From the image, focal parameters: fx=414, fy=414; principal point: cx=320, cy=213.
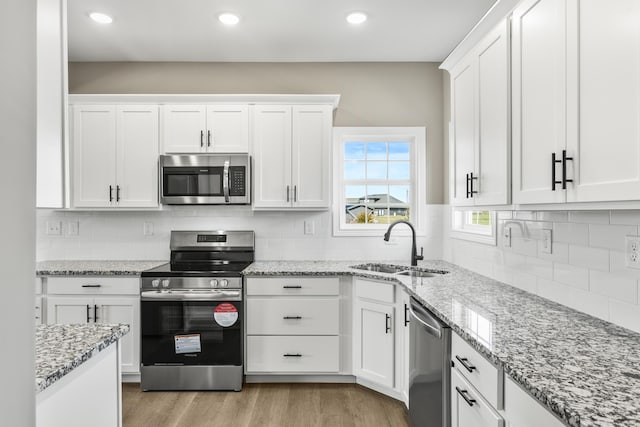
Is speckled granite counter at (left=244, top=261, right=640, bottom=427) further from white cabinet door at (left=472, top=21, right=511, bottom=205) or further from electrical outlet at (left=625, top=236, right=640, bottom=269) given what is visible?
white cabinet door at (left=472, top=21, right=511, bottom=205)

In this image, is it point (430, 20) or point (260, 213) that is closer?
point (430, 20)

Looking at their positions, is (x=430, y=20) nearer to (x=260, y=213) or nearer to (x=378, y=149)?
(x=378, y=149)

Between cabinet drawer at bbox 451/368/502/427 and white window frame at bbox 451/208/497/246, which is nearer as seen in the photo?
cabinet drawer at bbox 451/368/502/427

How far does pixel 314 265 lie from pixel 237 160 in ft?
3.43

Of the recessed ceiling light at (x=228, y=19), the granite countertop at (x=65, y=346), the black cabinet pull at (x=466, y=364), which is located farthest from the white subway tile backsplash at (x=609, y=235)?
the recessed ceiling light at (x=228, y=19)

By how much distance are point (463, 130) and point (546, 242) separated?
758mm

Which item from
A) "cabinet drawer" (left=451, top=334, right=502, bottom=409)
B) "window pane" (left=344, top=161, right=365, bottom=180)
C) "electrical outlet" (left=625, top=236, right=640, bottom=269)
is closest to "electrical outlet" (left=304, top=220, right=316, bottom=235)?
"window pane" (left=344, top=161, right=365, bottom=180)

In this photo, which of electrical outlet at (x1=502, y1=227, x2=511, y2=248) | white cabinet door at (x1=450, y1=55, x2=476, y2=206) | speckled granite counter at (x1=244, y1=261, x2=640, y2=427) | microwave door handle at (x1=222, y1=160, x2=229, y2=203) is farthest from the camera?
microwave door handle at (x1=222, y1=160, x2=229, y2=203)

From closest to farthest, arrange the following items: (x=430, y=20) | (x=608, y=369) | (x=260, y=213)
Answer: (x=608, y=369), (x=430, y=20), (x=260, y=213)

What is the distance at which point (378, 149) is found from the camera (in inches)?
148

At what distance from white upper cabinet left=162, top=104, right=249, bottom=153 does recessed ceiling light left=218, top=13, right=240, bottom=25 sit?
25.2 inches

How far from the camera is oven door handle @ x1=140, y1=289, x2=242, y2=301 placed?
299 centimetres

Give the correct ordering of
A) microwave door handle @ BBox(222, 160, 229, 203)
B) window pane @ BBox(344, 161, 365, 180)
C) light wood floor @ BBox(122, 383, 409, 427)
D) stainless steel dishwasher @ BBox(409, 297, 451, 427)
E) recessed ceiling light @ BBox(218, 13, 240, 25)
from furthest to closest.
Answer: window pane @ BBox(344, 161, 365, 180)
microwave door handle @ BBox(222, 160, 229, 203)
recessed ceiling light @ BBox(218, 13, 240, 25)
light wood floor @ BBox(122, 383, 409, 427)
stainless steel dishwasher @ BBox(409, 297, 451, 427)

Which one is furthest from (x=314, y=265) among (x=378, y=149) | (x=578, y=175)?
(x=578, y=175)
